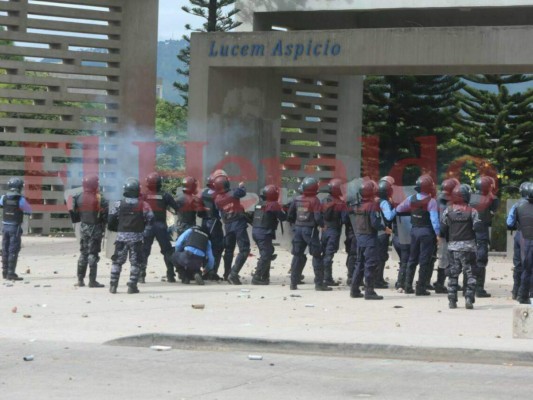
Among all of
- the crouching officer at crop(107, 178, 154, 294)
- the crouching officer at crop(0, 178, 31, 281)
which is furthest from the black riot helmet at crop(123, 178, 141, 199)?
the crouching officer at crop(0, 178, 31, 281)

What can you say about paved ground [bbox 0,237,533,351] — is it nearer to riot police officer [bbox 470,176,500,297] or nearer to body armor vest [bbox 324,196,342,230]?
riot police officer [bbox 470,176,500,297]

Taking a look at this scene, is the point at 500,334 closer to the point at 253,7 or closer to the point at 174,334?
the point at 174,334

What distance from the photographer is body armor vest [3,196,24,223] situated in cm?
1966

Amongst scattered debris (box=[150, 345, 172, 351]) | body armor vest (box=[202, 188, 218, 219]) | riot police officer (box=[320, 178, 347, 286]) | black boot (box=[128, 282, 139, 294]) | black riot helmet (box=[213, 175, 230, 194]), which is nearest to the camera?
scattered debris (box=[150, 345, 172, 351])

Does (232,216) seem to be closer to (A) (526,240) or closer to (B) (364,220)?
(B) (364,220)

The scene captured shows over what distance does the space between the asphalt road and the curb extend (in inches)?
9.1

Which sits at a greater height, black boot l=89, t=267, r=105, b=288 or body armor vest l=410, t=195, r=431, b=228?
body armor vest l=410, t=195, r=431, b=228

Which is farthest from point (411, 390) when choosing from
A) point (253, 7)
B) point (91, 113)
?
point (253, 7)

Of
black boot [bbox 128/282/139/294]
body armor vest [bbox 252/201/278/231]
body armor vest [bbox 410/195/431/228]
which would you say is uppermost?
body armor vest [bbox 410/195/431/228]

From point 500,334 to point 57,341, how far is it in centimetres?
462

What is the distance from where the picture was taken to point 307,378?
1080 centimetres

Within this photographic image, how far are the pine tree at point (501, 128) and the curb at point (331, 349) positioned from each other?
1341 inches

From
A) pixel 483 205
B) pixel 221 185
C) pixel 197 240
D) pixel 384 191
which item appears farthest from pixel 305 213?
pixel 483 205

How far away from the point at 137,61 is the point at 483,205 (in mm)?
15728
